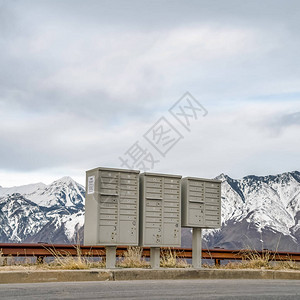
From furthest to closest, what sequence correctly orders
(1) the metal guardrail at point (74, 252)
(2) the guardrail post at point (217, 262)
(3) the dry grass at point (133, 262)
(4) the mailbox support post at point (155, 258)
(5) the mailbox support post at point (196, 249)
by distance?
Result: (2) the guardrail post at point (217, 262)
(1) the metal guardrail at point (74, 252)
(5) the mailbox support post at point (196, 249)
(3) the dry grass at point (133, 262)
(4) the mailbox support post at point (155, 258)

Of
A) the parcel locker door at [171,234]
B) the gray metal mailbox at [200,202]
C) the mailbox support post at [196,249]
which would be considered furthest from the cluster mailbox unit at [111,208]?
the mailbox support post at [196,249]

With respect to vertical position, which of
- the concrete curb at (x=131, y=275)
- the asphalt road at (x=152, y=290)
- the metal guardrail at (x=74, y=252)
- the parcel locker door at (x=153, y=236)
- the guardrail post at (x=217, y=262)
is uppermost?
the parcel locker door at (x=153, y=236)

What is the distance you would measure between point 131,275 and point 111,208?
67.5 inches

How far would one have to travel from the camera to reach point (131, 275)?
14523 millimetres

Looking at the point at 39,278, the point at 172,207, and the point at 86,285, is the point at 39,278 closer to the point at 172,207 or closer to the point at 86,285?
the point at 86,285

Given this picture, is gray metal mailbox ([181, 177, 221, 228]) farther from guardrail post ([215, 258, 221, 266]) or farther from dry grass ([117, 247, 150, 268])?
guardrail post ([215, 258, 221, 266])

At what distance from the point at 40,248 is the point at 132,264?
358 cm

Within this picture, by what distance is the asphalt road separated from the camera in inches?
→ 435

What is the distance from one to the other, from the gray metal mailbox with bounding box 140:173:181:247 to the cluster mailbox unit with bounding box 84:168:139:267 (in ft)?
0.82

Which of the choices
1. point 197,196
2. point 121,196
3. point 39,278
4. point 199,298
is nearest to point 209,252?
point 197,196

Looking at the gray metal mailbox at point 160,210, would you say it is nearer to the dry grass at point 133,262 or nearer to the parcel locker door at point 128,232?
the parcel locker door at point 128,232

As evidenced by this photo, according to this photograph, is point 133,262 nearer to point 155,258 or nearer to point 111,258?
point 155,258

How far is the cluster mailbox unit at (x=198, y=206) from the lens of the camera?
1653cm

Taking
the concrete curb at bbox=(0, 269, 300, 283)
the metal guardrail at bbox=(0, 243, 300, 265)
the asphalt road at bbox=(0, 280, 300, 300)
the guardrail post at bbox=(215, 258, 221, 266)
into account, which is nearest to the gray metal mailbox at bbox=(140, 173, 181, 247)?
the concrete curb at bbox=(0, 269, 300, 283)
